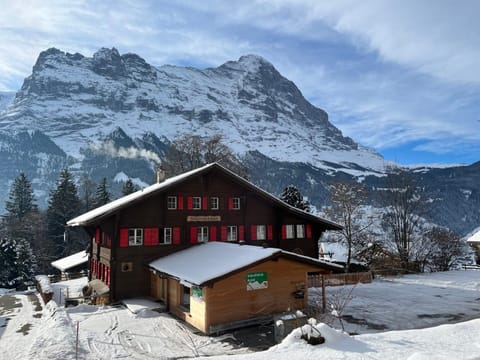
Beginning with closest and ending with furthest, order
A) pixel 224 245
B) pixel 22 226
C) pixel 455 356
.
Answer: pixel 455 356
pixel 224 245
pixel 22 226

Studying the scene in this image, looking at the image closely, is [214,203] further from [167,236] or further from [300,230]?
[300,230]

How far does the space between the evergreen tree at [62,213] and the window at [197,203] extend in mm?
33967

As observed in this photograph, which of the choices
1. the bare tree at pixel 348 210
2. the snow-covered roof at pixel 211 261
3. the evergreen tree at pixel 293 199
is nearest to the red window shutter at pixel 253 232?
the snow-covered roof at pixel 211 261

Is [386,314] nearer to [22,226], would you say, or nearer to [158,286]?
[158,286]

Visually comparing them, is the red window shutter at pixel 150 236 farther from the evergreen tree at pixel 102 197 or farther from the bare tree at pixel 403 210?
the evergreen tree at pixel 102 197

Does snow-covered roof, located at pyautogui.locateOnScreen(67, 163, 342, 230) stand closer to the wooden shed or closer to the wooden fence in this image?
the wooden fence

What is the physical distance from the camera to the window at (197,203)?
1032 inches

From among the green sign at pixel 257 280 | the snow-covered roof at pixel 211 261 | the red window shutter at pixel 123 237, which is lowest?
the green sign at pixel 257 280

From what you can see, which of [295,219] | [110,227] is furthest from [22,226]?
[295,219]

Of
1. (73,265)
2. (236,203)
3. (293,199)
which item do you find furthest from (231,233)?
(293,199)

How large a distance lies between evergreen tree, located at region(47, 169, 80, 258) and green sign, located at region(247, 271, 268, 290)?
43.1 metres

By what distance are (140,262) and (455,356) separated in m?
18.2

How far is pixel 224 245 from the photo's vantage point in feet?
73.4

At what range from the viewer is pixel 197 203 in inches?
1038
